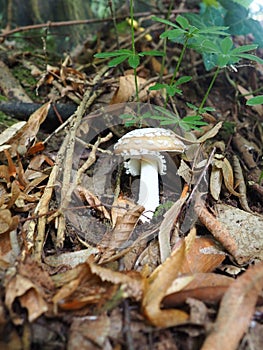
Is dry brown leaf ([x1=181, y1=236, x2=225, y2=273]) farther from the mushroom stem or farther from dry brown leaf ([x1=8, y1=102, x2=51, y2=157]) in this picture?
dry brown leaf ([x1=8, y1=102, x2=51, y2=157])

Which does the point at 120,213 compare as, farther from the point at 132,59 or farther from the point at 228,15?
the point at 228,15

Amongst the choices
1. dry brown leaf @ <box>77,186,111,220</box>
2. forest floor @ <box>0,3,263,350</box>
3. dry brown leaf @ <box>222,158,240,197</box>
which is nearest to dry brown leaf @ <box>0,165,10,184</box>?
forest floor @ <box>0,3,263,350</box>

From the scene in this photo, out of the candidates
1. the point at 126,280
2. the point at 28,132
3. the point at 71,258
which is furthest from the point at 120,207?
the point at 28,132

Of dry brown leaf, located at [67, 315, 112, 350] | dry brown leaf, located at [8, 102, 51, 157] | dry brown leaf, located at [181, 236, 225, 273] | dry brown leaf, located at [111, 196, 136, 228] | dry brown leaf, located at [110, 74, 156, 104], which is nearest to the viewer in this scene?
dry brown leaf, located at [67, 315, 112, 350]

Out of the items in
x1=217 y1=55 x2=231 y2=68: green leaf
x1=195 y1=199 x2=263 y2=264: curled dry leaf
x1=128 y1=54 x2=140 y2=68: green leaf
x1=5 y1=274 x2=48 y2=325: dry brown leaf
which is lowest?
x1=195 y1=199 x2=263 y2=264: curled dry leaf

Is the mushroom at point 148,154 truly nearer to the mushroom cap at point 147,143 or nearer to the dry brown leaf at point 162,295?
the mushroom cap at point 147,143

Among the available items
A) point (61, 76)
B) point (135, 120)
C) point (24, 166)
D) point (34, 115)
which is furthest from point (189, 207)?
point (61, 76)

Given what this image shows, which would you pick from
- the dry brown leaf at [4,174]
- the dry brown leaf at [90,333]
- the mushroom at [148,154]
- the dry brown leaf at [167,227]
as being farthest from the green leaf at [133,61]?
the dry brown leaf at [90,333]
